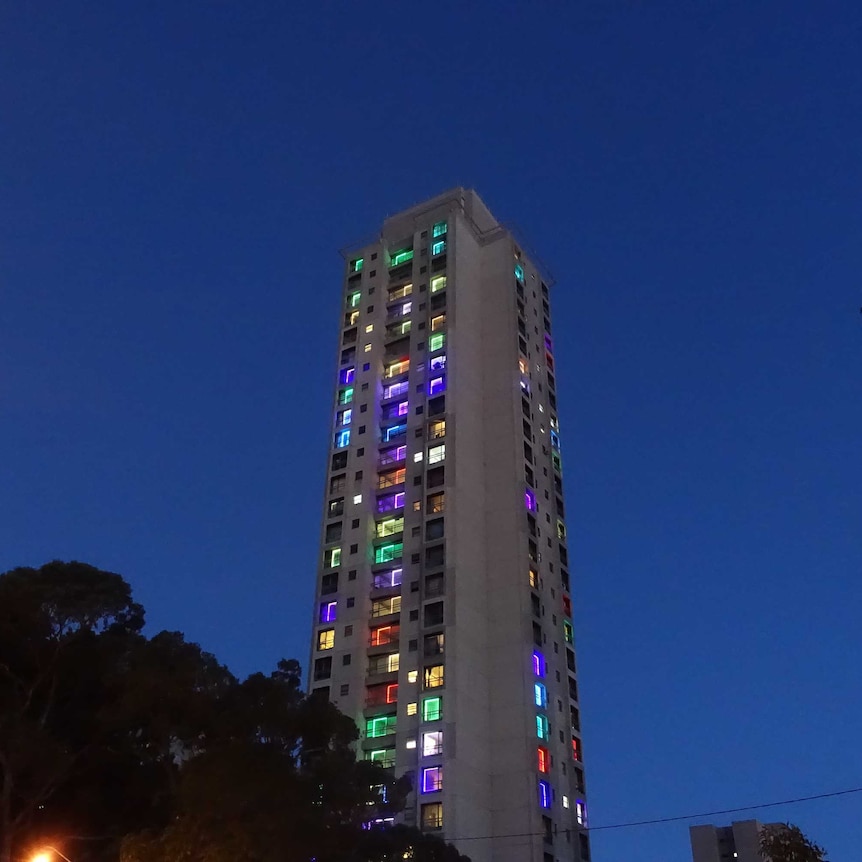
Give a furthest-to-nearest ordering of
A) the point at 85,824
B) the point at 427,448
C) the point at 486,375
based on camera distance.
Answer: the point at 486,375 → the point at 427,448 → the point at 85,824

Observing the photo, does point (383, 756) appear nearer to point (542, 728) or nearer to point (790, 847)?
point (542, 728)

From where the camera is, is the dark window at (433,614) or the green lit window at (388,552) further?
the green lit window at (388,552)

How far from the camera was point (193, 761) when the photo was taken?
36438 mm

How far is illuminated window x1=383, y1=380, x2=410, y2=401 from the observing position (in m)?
88.9

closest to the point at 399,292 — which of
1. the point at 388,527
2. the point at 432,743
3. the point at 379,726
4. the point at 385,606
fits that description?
the point at 388,527

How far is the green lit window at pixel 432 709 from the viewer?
70.2 meters

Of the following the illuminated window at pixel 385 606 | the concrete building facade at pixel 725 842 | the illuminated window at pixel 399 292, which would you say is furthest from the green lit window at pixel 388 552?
the concrete building facade at pixel 725 842

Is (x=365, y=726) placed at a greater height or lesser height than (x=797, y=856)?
greater

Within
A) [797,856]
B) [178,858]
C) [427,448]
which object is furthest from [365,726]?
[797,856]

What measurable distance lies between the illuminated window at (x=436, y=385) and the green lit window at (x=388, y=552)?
13737 mm

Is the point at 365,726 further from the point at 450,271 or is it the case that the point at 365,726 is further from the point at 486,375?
the point at 450,271

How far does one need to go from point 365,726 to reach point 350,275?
4569cm

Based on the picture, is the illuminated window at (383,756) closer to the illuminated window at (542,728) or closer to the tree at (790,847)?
the illuminated window at (542,728)

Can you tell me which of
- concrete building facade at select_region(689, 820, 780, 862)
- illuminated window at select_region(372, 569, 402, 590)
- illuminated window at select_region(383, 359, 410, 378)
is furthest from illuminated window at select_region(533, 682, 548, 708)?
concrete building facade at select_region(689, 820, 780, 862)
